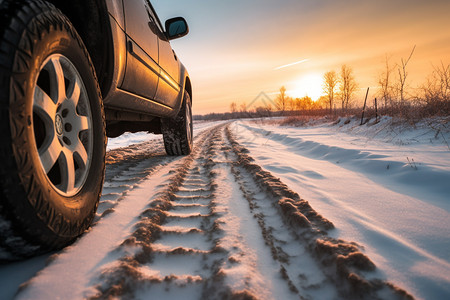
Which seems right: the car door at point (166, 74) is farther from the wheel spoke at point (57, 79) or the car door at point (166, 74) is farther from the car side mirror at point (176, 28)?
the wheel spoke at point (57, 79)

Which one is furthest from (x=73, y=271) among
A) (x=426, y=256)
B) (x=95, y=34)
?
(x=426, y=256)

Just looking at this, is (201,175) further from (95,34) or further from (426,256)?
(426,256)

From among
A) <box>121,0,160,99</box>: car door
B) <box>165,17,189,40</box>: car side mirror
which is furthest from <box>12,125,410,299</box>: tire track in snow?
<box>165,17,189,40</box>: car side mirror

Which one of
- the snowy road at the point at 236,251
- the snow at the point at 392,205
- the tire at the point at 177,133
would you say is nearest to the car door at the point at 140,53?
the snowy road at the point at 236,251

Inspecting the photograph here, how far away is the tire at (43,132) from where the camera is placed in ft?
2.56

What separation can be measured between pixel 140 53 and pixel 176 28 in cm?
126

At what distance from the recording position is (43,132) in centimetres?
109

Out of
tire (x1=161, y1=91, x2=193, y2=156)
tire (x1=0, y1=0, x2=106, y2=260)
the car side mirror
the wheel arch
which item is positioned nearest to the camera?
tire (x1=0, y1=0, x2=106, y2=260)

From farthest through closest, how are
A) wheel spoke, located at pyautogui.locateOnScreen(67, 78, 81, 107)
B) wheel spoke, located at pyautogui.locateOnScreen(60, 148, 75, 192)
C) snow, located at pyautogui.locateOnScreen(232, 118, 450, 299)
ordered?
wheel spoke, located at pyautogui.locateOnScreen(67, 78, 81, 107) < wheel spoke, located at pyautogui.locateOnScreen(60, 148, 75, 192) < snow, located at pyautogui.locateOnScreen(232, 118, 450, 299)

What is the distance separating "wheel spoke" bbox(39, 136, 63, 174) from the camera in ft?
3.15

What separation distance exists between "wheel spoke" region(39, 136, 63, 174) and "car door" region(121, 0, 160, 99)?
89 cm

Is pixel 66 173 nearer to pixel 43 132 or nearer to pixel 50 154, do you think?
pixel 50 154

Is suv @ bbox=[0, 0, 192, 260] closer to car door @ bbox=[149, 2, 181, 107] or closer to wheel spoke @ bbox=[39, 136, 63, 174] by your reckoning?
wheel spoke @ bbox=[39, 136, 63, 174]

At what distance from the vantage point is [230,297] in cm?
82
